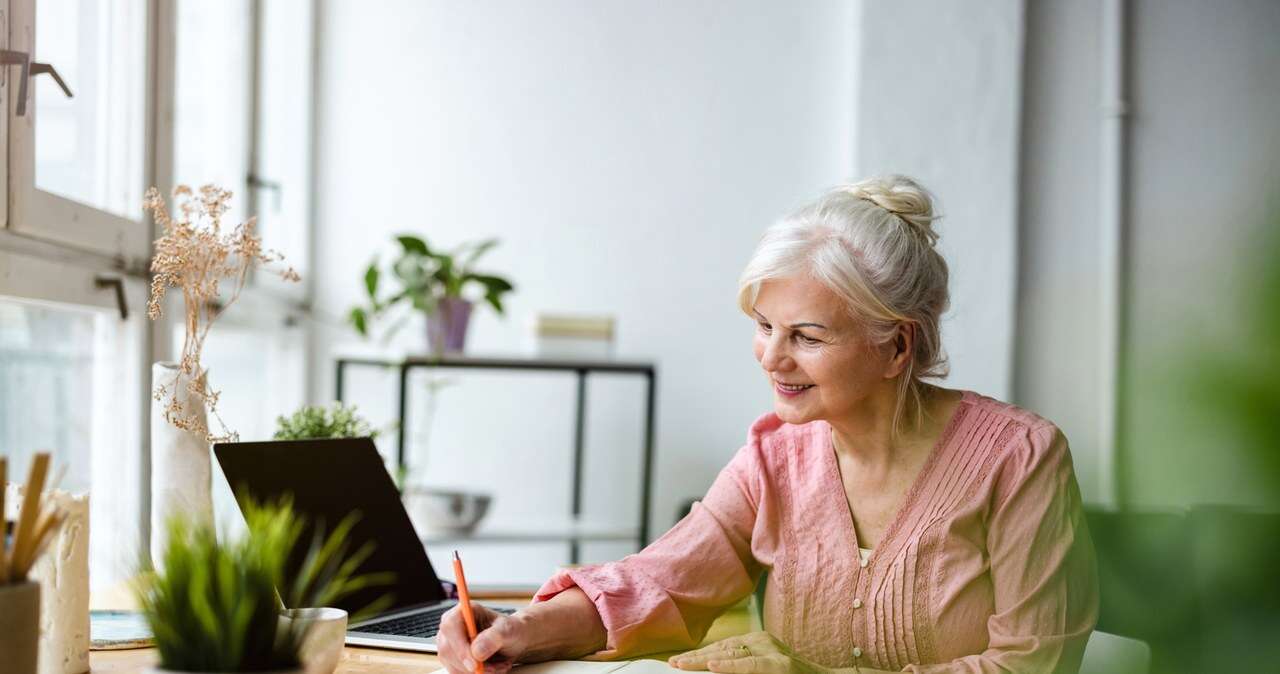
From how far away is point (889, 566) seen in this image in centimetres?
147

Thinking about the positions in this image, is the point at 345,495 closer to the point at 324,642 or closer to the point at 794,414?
the point at 324,642

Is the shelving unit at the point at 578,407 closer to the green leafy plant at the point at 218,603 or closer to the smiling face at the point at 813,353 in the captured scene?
the smiling face at the point at 813,353

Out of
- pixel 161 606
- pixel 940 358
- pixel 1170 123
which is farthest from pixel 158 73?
pixel 1170 123

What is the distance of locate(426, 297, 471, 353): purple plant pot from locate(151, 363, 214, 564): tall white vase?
1.62 m

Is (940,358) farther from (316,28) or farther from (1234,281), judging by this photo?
(316,28)

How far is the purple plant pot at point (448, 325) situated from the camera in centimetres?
301

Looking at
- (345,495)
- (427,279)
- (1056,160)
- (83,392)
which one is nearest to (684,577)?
(345,495)

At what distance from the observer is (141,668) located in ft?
3.87

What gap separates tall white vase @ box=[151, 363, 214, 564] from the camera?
1.37m

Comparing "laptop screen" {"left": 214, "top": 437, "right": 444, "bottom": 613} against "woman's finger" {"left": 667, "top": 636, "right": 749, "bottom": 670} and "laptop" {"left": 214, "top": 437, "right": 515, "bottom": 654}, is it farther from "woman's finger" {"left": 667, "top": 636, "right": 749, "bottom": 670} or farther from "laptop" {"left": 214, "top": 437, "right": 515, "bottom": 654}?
"woman's finger" {"left": 667, "top": 636, "right": 749, "bottom": 670}

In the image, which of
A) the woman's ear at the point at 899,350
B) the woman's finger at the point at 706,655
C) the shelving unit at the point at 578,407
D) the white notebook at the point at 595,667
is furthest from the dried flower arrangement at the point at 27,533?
the shelving unit at the point at 578,407

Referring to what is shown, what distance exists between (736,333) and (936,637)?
205 centimetres

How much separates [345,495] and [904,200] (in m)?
0.79

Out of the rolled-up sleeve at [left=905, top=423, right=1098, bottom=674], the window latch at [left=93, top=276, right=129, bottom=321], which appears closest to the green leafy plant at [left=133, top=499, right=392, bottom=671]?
the rolled-up sleeve at [left=905, top=423, right=1098, bottom=674]
